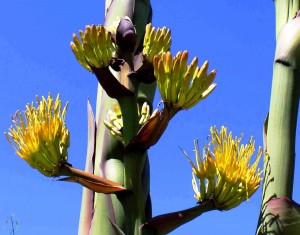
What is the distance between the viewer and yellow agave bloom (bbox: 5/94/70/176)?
94cm

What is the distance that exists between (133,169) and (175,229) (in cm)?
8

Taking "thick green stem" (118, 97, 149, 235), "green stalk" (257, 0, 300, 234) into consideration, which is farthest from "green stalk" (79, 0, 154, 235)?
"green stalk" (257, 0, 300, 234)

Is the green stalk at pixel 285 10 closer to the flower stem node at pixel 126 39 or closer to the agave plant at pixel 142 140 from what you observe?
the agave plant at pixel 142 140

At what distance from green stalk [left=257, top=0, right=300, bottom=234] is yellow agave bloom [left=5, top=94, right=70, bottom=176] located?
25 centimetres

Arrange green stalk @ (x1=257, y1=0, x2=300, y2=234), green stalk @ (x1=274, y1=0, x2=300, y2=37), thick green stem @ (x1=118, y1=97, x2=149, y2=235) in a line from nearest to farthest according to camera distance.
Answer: thick green stem @ (x1=118, y1=97, x2=149, y2=235) → green stalk @ (x1=257, y1=0, x2=300, y2=234) → green stalk @ (x1=274, y1=0, x2=300, y2=37)

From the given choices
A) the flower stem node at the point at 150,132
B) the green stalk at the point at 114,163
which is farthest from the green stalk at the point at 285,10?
the flower stem node at the point at 150,132

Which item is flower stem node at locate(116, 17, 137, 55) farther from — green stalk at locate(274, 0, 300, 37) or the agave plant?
green stalk at locate(274, 0, 300, 37)

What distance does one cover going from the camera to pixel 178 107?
90 centimetres

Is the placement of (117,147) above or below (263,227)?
above

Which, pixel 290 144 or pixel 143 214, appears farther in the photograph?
pixel 290 144

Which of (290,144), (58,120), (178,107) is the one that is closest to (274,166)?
(290,144)

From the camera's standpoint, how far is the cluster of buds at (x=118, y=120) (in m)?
0.96

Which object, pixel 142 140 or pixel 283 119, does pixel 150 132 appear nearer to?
pixel 142 140

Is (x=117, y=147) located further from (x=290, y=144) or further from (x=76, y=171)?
(x=290, y=144)
